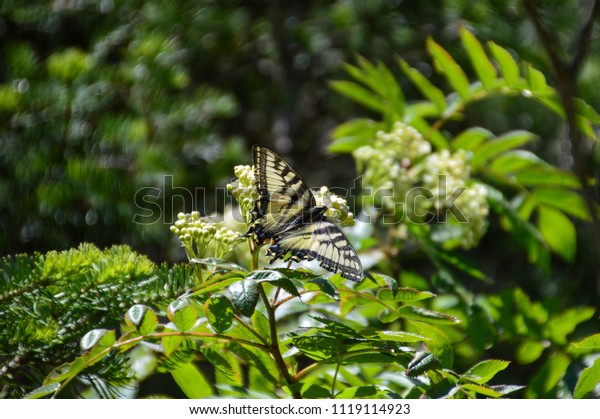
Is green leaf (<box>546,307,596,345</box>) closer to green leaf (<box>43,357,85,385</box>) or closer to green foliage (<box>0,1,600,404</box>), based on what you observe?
green foliage (<box>0,1,600,404</box>)

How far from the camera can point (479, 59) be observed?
159 cm

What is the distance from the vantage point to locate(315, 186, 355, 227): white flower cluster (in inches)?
44.5

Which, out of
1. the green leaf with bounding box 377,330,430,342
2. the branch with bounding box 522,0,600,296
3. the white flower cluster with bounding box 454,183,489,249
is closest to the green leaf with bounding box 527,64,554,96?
the white flower cluster with bounding box 454,183,489,249

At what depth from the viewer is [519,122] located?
2.49 m

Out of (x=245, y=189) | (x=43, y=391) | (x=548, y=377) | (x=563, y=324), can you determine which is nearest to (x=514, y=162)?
(x=563, y=324)

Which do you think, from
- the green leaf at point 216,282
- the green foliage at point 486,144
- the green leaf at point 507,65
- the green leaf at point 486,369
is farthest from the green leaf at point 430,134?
the green leaf at point 216,282

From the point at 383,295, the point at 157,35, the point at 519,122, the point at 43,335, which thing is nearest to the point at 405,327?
the point at 383,295

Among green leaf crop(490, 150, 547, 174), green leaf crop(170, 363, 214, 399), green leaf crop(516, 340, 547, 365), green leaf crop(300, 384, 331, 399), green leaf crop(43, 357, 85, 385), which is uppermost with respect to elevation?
green leaf crop(490, 150, 547, 174)

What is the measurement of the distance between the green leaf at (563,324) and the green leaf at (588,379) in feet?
0.96

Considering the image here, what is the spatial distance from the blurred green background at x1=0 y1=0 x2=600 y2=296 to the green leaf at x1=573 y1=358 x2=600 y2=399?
3.80 ft

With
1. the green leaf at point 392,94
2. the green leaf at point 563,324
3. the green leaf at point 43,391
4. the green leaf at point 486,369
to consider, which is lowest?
the green leaf at point 563,324

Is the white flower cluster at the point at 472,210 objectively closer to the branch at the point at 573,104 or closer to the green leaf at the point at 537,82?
the green leaf at the point at 537,82

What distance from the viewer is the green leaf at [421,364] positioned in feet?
2.92

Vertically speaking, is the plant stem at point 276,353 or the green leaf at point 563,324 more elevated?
the plant stem at point 276,353
